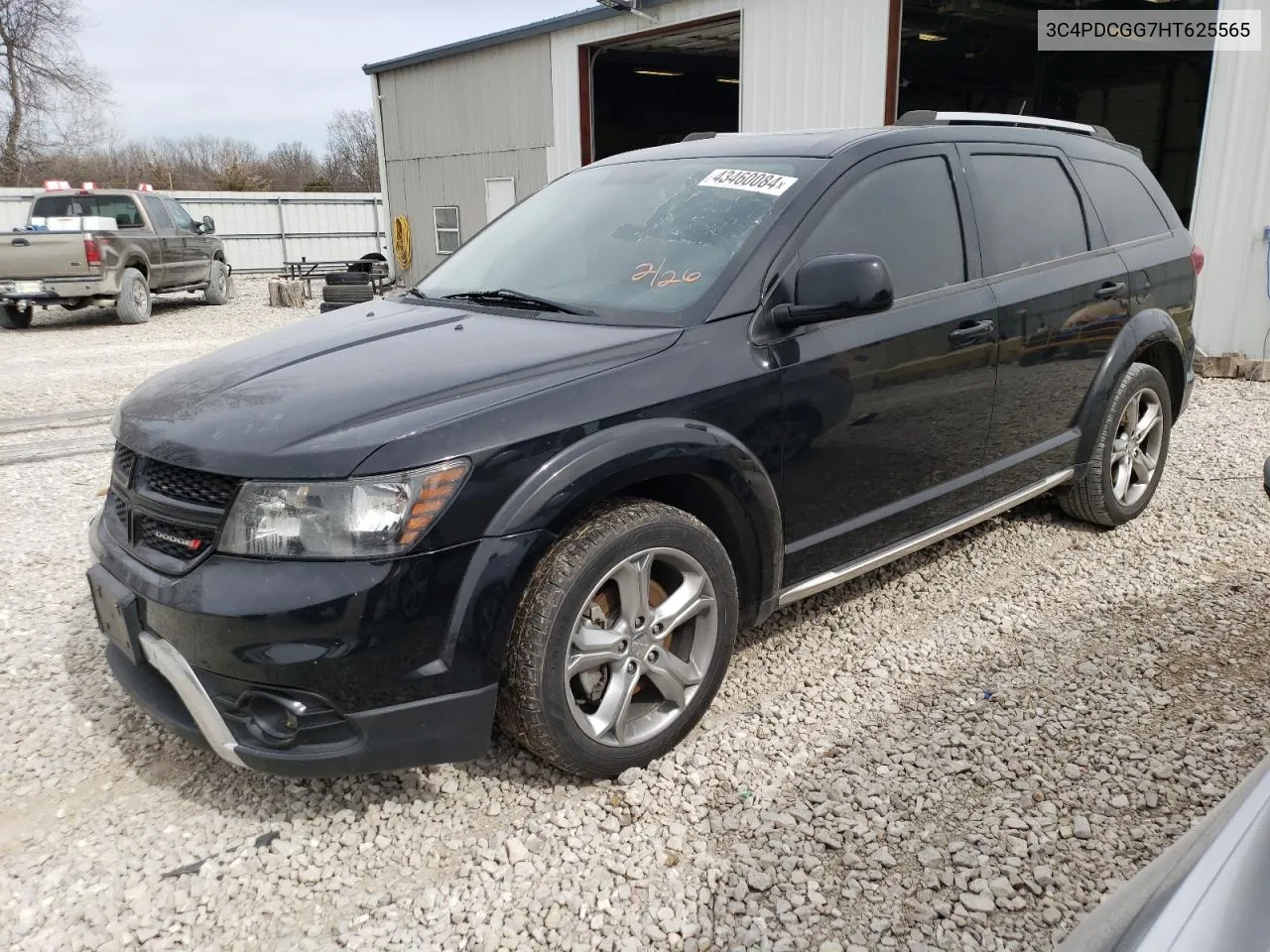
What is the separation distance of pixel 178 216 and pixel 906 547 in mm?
16031

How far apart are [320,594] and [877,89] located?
1001 cm

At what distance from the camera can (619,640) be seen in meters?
2.64

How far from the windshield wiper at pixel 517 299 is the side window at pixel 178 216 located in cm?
1453

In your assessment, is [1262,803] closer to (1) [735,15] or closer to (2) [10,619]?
(2) [10,619]

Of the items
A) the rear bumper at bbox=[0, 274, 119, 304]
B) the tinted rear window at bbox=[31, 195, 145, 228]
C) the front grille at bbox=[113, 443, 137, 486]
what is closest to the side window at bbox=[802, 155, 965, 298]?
the front grille at bbox=[113, 443, 137, 486]

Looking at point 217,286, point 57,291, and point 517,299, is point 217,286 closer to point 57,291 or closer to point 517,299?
point 57,291

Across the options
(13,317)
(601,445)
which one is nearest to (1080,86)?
(13,317)

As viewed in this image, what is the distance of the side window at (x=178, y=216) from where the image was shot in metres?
15.9

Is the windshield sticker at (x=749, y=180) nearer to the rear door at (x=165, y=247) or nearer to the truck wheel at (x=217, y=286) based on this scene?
the rear door at (x=165, y=247)

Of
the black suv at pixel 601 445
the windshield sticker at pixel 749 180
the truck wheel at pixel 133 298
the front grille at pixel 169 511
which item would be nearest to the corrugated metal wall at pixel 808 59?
the black suv at pixel 601 445

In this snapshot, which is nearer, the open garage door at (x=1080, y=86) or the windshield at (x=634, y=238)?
the windshield at (x=634, y=238)

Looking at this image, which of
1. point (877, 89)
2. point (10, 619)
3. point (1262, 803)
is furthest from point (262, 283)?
point (1262, 803)

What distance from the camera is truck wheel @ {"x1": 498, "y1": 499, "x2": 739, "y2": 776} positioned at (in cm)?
246

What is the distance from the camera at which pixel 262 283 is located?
22969 mm
